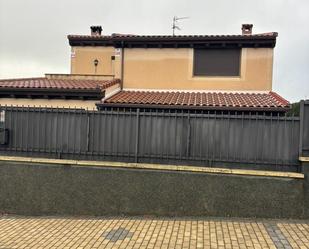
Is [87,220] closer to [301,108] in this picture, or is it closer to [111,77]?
[301,108]

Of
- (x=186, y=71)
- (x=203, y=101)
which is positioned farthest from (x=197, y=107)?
(x=186, y=71)

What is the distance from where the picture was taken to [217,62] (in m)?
13.2

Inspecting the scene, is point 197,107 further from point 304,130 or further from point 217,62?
point 304,130

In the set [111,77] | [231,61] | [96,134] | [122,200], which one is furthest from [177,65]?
[122,200]

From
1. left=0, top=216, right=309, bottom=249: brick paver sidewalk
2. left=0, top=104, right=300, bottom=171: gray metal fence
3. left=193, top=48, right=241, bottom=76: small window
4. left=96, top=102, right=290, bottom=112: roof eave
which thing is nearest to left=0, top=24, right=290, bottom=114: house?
left=193, top=48, right=241, bottom=76: small window

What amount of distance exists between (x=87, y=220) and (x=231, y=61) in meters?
8.98

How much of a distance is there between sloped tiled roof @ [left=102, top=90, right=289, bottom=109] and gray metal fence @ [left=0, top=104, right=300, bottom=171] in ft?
9.34

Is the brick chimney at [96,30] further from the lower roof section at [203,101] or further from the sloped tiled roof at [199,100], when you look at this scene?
the lower roof section at [203,101]

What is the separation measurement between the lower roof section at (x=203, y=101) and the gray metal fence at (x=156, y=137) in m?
2.67

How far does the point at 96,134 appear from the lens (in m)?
7.69

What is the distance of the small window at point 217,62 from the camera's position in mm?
13102

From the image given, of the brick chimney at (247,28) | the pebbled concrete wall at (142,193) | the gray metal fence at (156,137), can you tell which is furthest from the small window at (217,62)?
the pebbled concrete wall at (142,193)

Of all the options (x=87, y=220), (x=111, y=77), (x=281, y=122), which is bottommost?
(x=87, y=220)

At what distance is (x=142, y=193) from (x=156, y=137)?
131 cm
